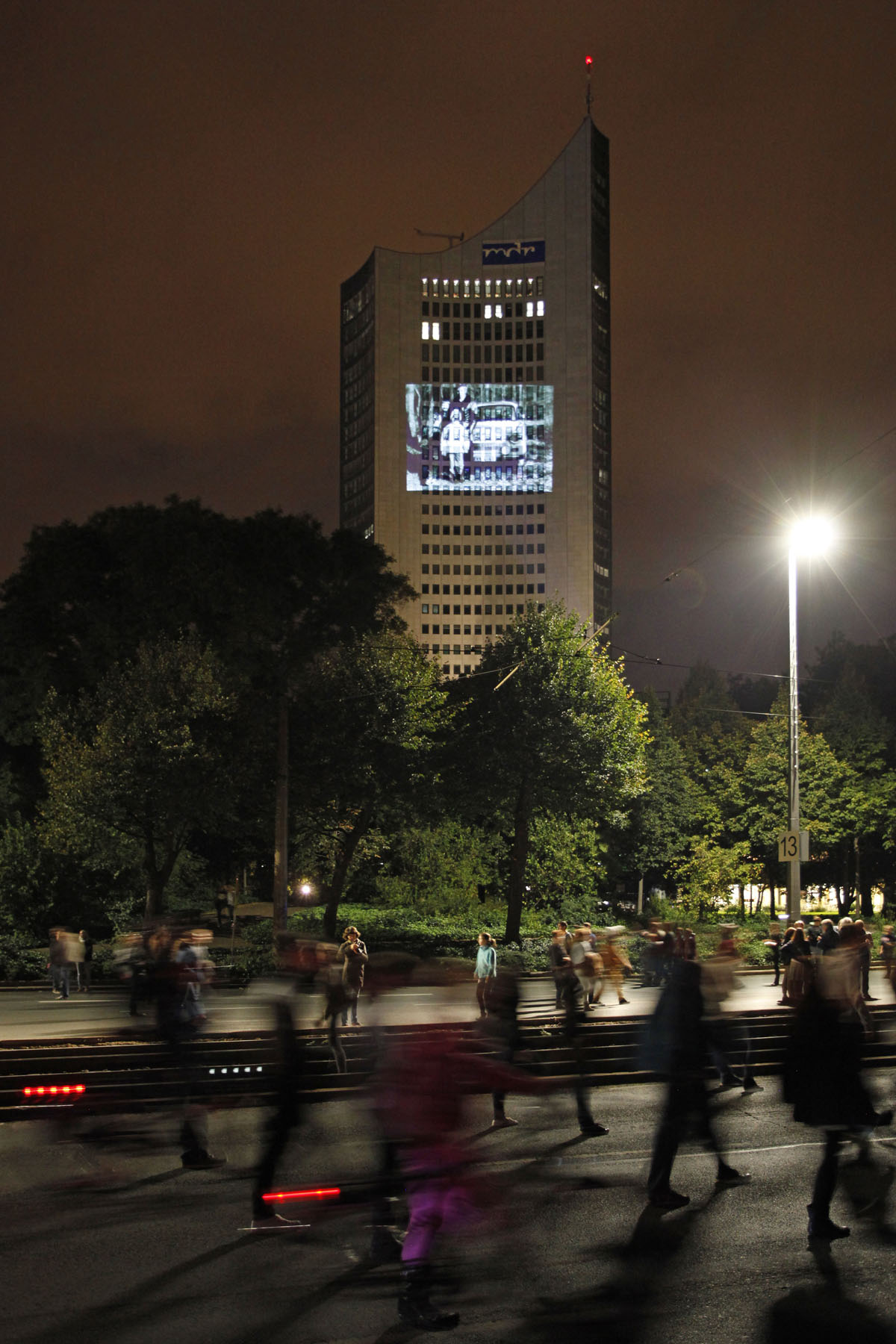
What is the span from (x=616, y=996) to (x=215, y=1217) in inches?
620

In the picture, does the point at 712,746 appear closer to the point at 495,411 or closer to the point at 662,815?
the point at 662,815

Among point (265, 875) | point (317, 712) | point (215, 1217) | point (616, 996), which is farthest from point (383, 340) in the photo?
point (215, 1217)

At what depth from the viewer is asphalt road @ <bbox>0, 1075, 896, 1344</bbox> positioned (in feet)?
21.2

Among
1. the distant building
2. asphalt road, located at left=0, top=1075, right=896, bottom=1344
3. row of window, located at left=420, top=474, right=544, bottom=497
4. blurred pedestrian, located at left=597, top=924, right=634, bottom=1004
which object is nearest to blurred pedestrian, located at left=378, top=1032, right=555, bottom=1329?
asphalt road, located at left=0, top=1075, right=896, bottom=1344

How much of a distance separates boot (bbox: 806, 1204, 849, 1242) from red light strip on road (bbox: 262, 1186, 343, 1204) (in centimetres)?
354

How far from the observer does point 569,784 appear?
38344mm

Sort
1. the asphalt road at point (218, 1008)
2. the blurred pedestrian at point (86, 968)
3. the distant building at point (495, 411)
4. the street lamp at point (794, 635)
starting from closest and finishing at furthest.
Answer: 1. the asphalt road at point (218, 1008)
2. the street lamp at point (794, 635)
3. the blurred pedestrian at point (86, 968)
4. the distant building at point (495, 411)

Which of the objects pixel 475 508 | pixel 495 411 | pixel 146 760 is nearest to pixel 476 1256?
pixel 146 760

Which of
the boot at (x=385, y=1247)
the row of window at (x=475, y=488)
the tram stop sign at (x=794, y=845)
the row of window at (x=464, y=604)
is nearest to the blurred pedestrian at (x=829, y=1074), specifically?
the boot at (x=385, y=1247)

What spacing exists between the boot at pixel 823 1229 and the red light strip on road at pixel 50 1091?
8.06m

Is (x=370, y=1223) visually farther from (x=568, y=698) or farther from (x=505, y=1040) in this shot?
(x=568, y=698)

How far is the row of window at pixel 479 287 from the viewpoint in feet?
619

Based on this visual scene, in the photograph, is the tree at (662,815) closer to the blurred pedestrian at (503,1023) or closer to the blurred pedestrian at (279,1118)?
the blurred pedestrian at (503,1023)

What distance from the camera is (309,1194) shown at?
8836 millimetres
